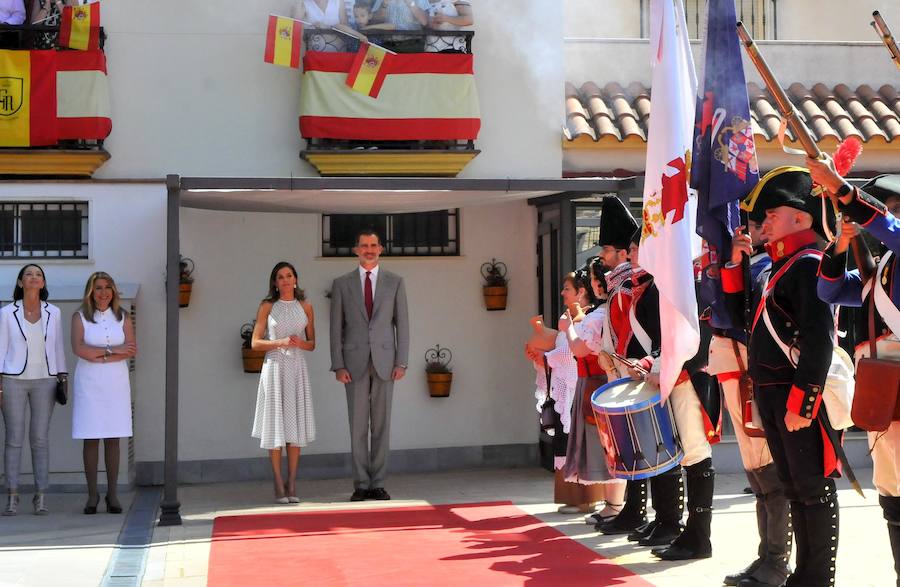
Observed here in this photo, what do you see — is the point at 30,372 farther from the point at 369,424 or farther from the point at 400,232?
the point at 400,232

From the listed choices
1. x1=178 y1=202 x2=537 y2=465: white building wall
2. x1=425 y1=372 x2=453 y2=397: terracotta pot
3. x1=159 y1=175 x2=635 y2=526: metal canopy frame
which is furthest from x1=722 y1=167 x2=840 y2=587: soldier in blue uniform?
x1=178 y1=202 x2=537 y2=465: white building wall

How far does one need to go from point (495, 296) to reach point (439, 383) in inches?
37.2

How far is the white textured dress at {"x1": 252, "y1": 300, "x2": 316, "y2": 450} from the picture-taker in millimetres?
10062

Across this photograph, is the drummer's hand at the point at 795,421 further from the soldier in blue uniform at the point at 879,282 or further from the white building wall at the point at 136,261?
the white building wall at the point at 136,261

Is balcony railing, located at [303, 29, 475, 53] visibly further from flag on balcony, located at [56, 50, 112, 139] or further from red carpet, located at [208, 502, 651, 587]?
red carpet, located at [208, 502, 651, 587]

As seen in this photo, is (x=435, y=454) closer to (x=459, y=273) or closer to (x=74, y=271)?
(x=459, y=273)

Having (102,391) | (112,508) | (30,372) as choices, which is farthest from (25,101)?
(112,508)

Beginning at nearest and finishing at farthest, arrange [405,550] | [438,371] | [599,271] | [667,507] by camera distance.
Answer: [667,507] → [405,550] → [599,271] → [438,371]

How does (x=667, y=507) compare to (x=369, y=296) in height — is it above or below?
below

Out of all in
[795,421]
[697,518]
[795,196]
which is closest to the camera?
[795,421]

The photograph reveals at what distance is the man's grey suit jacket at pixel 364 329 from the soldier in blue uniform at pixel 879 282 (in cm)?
538

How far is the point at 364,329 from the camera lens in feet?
33.8

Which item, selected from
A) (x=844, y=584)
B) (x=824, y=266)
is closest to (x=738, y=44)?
(x=824, y=266)

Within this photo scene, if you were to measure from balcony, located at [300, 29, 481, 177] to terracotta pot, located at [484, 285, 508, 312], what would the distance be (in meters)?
1.15
